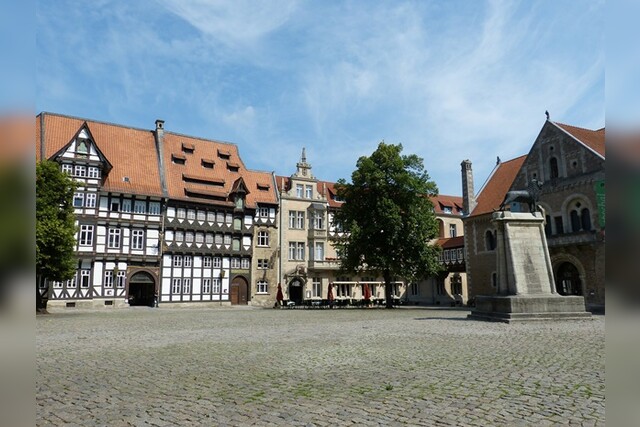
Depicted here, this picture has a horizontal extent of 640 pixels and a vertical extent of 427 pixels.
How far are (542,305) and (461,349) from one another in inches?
347

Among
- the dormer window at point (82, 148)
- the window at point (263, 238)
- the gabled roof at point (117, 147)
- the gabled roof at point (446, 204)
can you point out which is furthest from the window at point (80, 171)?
the gabled roof at point (446, 204)

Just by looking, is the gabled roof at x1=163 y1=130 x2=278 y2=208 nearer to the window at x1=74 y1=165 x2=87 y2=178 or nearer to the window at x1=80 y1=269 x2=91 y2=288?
the window at x1=74 y1=165 x2=87 y2=178

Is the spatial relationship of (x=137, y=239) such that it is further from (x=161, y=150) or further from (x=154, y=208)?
(x=161, y=150)

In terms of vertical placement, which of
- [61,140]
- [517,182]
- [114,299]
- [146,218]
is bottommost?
[114,299]

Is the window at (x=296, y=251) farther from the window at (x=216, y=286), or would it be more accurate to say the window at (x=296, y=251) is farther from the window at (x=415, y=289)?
the window at (x=415, y=289)

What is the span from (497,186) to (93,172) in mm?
36403

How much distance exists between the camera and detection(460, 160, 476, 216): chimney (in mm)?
44969

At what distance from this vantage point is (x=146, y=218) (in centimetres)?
4034

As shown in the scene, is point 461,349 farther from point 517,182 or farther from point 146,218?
point 146,218

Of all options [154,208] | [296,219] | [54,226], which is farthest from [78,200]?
[296,219]

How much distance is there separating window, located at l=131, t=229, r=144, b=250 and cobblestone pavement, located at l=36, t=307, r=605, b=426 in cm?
2709

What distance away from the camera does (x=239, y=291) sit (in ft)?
149
